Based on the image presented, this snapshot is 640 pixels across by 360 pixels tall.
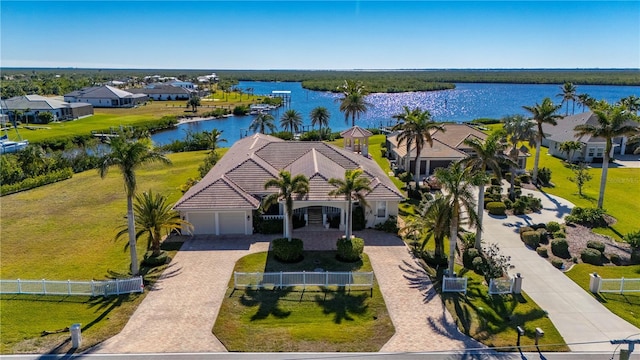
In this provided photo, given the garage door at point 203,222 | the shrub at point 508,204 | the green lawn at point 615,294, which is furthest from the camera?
the shrub at point 508,204

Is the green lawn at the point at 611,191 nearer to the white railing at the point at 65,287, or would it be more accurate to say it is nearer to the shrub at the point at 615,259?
the shrub at the point at 615,259

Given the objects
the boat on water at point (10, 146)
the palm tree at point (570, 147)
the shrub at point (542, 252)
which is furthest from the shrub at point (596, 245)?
the boat on water at point (10, 146)

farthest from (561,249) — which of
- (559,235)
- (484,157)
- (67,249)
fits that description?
(67,249)

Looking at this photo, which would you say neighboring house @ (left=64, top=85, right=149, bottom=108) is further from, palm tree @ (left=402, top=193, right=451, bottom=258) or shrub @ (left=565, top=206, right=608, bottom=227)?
shrub @ (left=565, top=206, right=608, bottom=227)

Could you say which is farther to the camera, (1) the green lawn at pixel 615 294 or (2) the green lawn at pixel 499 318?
(1) the green lawn at pixel 615 294

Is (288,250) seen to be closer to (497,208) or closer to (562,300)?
(562,300)

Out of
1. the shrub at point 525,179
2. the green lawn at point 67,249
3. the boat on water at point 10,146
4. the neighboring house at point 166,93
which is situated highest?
the neighboring house at point 166,93
